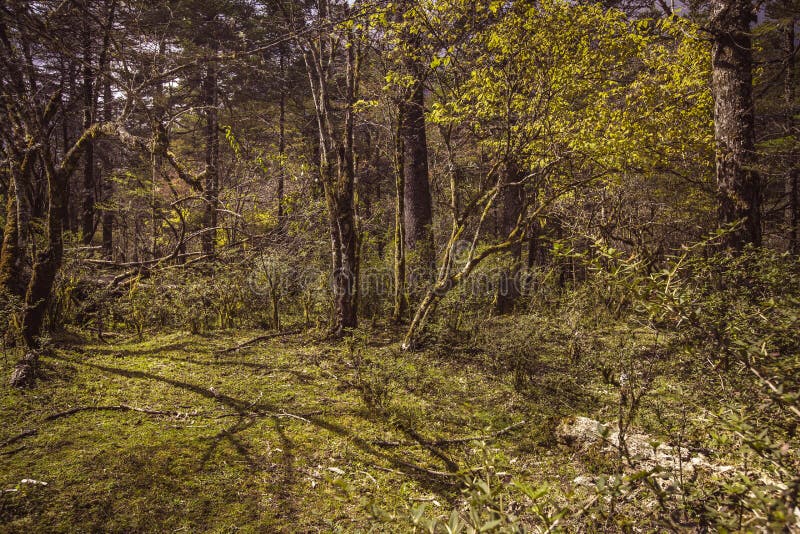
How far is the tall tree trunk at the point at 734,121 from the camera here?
17.2 feet

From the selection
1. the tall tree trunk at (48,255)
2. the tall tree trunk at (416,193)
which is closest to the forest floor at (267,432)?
the tall tree trunk at (48,255)

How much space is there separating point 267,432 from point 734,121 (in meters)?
6.86

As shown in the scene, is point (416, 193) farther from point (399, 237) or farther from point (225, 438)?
point (225, 438)

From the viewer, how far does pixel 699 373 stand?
3.22 meters

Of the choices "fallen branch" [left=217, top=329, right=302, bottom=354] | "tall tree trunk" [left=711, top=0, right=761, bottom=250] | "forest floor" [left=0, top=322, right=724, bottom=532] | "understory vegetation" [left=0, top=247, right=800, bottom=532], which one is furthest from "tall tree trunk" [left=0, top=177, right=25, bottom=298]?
"tall tree trunk" [left=711, top=0, right=761, bottom=250]

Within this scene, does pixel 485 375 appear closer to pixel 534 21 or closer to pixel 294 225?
pixel 294 225

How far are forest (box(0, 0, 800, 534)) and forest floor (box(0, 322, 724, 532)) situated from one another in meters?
0.03

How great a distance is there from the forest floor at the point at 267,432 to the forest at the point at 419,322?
0.03 metres

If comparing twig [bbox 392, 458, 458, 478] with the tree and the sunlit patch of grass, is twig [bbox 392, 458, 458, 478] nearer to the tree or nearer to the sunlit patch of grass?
the sunlit patch of grass

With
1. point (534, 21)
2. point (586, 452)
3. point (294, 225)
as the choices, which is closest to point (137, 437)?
point (586, 452)

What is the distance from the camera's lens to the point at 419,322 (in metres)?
5.66

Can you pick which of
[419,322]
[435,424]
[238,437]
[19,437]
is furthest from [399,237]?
[19,437]

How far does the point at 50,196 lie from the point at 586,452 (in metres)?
5.68

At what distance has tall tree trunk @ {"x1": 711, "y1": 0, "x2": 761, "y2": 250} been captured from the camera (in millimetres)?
5242
